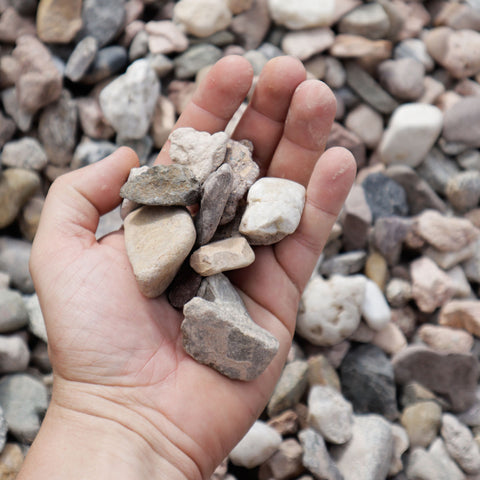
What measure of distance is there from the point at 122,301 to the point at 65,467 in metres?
0.34

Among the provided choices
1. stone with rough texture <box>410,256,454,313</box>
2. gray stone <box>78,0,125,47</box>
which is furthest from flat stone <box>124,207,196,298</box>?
gray stone <box>78,0,125,47</box>

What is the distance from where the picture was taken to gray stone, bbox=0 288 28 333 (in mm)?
1703

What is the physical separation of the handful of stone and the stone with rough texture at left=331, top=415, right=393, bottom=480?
595 millimetres

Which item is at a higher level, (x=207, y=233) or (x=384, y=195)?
(x=207, y=233)

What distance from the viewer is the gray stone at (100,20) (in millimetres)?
2119

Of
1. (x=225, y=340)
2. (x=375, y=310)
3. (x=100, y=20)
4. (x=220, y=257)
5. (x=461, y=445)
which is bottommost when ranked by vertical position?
(x=461, y=445)

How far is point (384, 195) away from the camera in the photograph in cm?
209

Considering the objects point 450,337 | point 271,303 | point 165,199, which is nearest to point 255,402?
point 271,303

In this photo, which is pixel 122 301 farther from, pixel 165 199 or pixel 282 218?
pixel 282 218

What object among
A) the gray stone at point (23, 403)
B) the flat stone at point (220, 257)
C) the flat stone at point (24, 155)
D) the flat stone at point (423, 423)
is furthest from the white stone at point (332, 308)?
the flat stone at point (24, 155)

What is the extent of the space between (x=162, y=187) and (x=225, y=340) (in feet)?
1.20

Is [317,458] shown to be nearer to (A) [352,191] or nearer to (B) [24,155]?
(A) [352,191]

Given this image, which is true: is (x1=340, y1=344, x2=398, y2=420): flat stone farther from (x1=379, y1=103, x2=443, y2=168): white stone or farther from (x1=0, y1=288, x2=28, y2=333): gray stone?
(x1=0, y1=288, x2=28, y2=333): gray stone

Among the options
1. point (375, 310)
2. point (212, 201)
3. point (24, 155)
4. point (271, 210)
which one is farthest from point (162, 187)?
point (24, 155)
